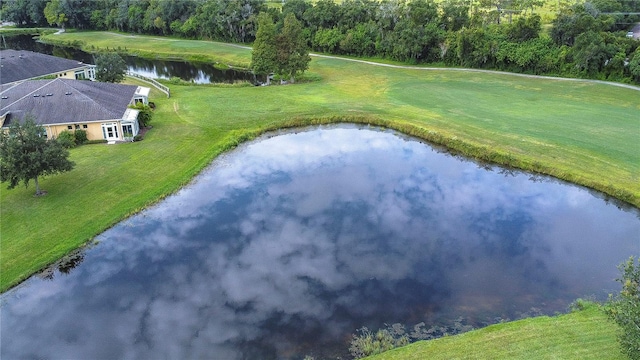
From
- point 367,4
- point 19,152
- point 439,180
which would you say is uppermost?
point 367,4

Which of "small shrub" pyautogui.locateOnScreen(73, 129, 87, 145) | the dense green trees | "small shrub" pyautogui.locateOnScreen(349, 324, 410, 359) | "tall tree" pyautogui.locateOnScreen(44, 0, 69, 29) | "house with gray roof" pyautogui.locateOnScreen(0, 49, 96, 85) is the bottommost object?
"small shrub" pyautogui.locateOnScreen(349, 324, 410, 359)

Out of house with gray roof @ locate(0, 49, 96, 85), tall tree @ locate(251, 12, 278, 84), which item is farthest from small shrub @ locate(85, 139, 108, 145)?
tall tree @ locate(251, 12, 278, 84)

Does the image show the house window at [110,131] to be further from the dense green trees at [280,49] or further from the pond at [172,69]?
the pond at [172,69]

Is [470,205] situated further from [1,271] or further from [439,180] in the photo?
[1,271]

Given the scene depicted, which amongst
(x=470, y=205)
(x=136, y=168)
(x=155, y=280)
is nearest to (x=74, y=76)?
(x=136, y=168)

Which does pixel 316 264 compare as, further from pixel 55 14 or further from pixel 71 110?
pixel 55 14

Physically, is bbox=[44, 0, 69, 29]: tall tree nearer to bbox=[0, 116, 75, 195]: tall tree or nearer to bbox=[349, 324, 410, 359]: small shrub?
bbox=[0, 116, 75, 195]: tall tree

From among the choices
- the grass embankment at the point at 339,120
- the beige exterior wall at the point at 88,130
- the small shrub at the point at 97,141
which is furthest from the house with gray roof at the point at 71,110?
the grass embankment at the point at 339,120
